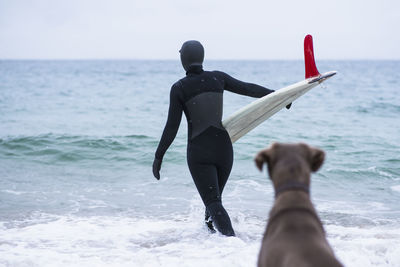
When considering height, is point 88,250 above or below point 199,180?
below

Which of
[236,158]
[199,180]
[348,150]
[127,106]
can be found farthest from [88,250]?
[127,106]

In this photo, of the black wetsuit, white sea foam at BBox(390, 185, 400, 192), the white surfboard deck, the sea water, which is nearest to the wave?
the sea water

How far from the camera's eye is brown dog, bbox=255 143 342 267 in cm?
232

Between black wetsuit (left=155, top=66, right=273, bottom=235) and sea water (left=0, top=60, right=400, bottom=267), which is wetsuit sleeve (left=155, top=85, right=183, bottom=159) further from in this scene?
sea water (left=0, top=60, right=400, bottom=267)

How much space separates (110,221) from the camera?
648 cm

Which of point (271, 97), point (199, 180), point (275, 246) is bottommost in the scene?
point (199, 180)

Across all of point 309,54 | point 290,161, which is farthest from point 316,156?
point 309,54

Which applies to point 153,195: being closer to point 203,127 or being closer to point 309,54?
point 203,127

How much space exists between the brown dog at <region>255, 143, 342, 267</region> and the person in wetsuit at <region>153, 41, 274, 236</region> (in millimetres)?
2214

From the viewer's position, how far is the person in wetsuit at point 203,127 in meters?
A: 4.73

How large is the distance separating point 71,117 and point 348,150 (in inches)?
430

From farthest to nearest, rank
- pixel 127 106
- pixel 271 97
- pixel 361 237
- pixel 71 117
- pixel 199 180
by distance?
pixel 127 106 < pixel 71 117 < pixel 361 237 < pixel 271 97 < pixel 199 180

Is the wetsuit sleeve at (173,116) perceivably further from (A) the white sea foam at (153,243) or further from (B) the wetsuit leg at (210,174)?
(A) the white sea foam at (153,243)

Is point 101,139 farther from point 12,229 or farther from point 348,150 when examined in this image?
point 12,229
